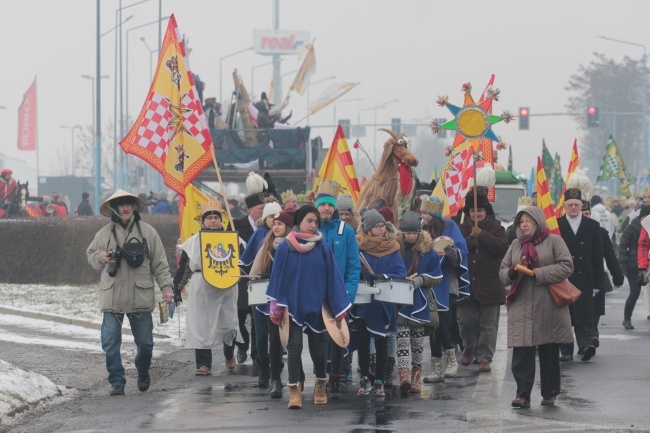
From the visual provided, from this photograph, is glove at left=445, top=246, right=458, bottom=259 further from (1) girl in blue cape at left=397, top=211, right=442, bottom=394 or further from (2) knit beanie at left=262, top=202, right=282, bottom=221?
(2) knit beanie at left=262, top=202, right=282, bottom=221

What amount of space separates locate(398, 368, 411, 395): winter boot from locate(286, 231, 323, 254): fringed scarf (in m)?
1.41

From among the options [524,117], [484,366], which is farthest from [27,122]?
[484,366]

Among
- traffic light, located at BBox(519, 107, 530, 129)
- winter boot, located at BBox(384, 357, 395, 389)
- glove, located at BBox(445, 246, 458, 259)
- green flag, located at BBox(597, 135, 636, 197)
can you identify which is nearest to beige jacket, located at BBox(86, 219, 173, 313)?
winter boot, located at BBox(384, 357, 395, 389)

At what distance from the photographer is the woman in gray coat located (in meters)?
10.9

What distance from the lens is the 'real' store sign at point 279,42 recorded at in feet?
488

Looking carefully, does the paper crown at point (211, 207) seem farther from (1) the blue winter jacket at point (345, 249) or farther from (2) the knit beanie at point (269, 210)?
(1) the blue winter jacket at point (345, 249)

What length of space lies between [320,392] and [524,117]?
42576mm

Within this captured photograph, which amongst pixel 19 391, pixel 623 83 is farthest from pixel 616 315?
pixel 623 83

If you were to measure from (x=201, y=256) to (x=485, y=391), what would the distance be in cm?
310

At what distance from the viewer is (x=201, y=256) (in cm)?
1350

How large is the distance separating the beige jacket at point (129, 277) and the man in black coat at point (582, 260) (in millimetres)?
4317

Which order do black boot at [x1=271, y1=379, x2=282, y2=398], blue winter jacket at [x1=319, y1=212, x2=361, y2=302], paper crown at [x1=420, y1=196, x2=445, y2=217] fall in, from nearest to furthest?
blue winter jacket at [x1=319, y1=212, x2=361, y2=302] < black boot at [x1=271, y1=379, x2=282, y2=398] < paper crown at [x1=420, y1=196, x2=445, y2=217]

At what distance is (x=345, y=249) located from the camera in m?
11.7

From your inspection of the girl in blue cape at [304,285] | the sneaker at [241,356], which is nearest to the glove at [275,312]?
the girl in blue cape at [304,285]
